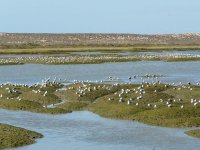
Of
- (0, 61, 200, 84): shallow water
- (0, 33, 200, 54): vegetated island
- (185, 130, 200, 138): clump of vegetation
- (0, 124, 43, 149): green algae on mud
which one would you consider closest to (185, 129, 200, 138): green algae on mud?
(185, 130, 200, 138): clump of vegetation

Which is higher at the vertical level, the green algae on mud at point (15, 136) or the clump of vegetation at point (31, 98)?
the clump of vegetation at point (31, 98)

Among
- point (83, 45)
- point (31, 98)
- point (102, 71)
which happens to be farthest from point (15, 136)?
point (83, 45)

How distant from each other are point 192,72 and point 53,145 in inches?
1329

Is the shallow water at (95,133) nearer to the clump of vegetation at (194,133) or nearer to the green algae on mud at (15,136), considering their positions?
the clump of vegetation at (194,133)

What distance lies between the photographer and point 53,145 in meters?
21.2

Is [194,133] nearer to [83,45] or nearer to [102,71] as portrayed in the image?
[102,71]

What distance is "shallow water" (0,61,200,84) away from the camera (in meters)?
46.6

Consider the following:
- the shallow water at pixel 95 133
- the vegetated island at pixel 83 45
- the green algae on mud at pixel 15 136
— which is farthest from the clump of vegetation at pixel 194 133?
the vegetated island at pixel 83 45

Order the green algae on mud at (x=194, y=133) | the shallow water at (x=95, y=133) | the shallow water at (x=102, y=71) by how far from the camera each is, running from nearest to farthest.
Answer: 1. the shallow water at (x=95, y=133)
2. the green algae on mud at (x=194, y=133)
3. the shallow water at (x=102, y=71)

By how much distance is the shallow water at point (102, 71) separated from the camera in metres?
46.6

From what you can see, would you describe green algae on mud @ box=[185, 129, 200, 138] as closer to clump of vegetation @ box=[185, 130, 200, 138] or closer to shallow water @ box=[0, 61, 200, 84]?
clump of vegetation @ box=[185, 130, 200, 138]

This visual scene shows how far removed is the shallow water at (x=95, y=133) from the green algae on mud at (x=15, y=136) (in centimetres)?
44

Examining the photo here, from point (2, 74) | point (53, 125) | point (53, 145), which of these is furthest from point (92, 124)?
point (2, 74)

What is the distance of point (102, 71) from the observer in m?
54.1
